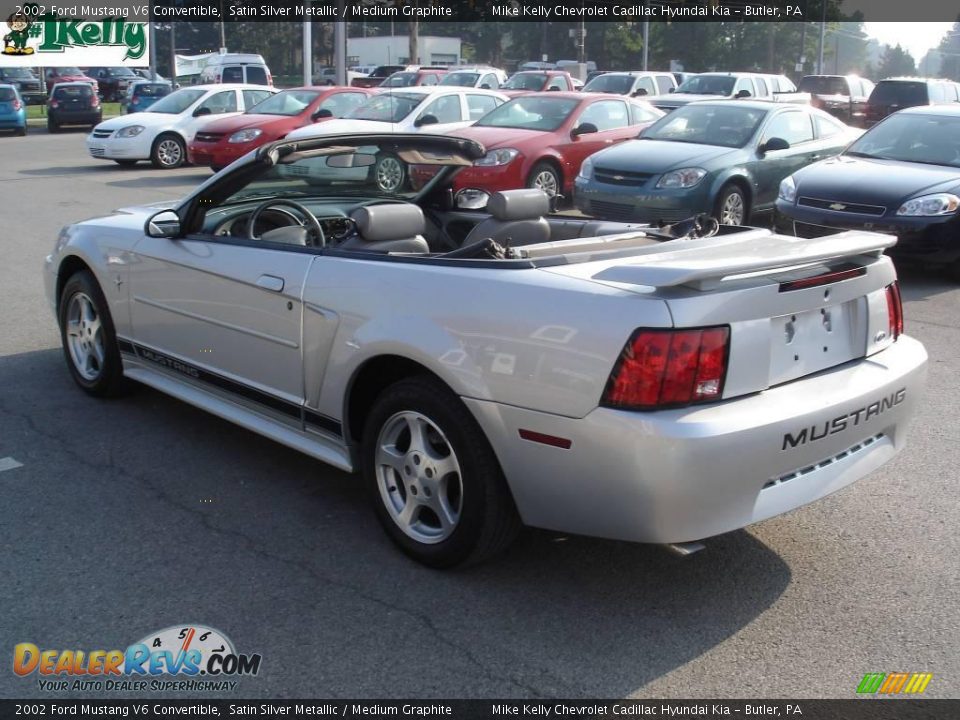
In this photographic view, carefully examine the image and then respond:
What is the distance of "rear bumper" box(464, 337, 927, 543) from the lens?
125 inches

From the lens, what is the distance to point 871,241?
380 centimetres

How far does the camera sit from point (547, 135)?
1378cm

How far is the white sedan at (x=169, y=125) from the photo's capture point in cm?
1925

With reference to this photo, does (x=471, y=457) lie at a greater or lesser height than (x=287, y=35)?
lesser

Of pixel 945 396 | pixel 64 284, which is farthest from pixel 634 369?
pixel 64 284

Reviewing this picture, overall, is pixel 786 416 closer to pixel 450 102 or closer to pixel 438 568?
pixel 438 568

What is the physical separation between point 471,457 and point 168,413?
264 cm

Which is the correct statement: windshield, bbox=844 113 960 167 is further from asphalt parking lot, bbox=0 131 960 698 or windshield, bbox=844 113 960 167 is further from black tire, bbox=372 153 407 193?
black tire, bbox=372 153 407 193

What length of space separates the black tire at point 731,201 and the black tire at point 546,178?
2.84 meters

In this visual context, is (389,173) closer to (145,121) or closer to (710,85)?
(145,121)

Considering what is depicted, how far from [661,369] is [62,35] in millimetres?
42252

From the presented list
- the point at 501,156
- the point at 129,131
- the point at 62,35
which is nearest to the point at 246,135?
the point at 129,131

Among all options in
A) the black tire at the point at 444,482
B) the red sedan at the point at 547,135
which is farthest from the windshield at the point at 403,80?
the black tire at the point at 444,482

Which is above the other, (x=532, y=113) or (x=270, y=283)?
(x=532, y=113)
